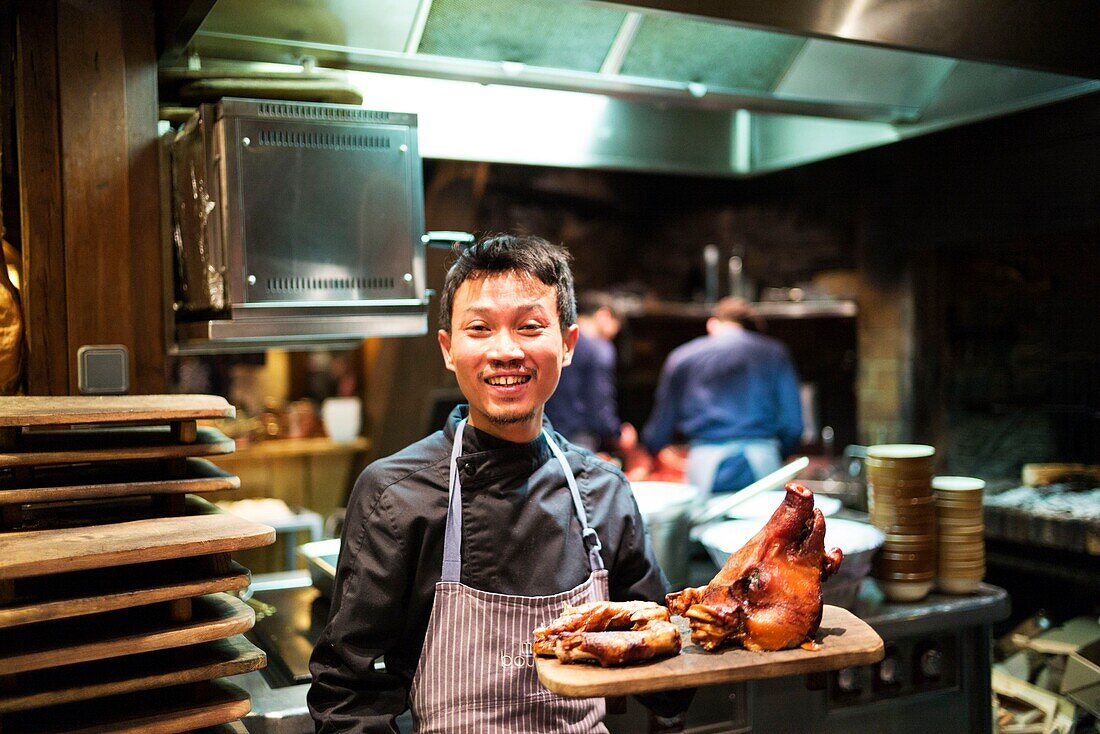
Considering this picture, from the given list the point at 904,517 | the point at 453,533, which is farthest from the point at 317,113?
the point at 904,517

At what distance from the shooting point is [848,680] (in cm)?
242

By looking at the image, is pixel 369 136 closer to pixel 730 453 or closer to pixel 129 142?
pixel 129 142

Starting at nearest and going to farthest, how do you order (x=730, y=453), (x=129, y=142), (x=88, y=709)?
(x=88, y=709) → (x=129, y=142) → (x=730, y=453)

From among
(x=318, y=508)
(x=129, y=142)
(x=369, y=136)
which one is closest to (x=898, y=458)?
(x=369, y=136)

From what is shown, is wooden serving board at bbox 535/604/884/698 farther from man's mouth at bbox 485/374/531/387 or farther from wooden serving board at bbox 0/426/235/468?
wooden serving board at bbox 0/426/235/468

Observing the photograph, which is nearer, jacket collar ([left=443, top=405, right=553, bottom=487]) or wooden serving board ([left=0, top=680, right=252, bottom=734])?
wooden serving board ([left=0, top=680, right=252, bottom=734])

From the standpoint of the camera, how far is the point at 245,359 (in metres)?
6.44

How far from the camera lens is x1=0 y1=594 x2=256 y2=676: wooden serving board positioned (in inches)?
59.3

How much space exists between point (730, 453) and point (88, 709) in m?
4.03

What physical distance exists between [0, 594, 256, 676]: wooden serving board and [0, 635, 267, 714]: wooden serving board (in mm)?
41

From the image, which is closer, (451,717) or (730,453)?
(451,717)

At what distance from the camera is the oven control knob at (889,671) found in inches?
96.9

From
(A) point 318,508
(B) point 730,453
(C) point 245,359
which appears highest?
(C) point 245,359

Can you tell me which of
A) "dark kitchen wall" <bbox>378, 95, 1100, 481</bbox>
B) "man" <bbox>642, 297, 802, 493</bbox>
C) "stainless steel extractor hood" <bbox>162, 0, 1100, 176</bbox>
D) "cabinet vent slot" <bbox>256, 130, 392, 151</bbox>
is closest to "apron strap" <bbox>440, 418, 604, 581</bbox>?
"cabinet vent slot" <bbox>256, 130, 392, 151</bbox>
